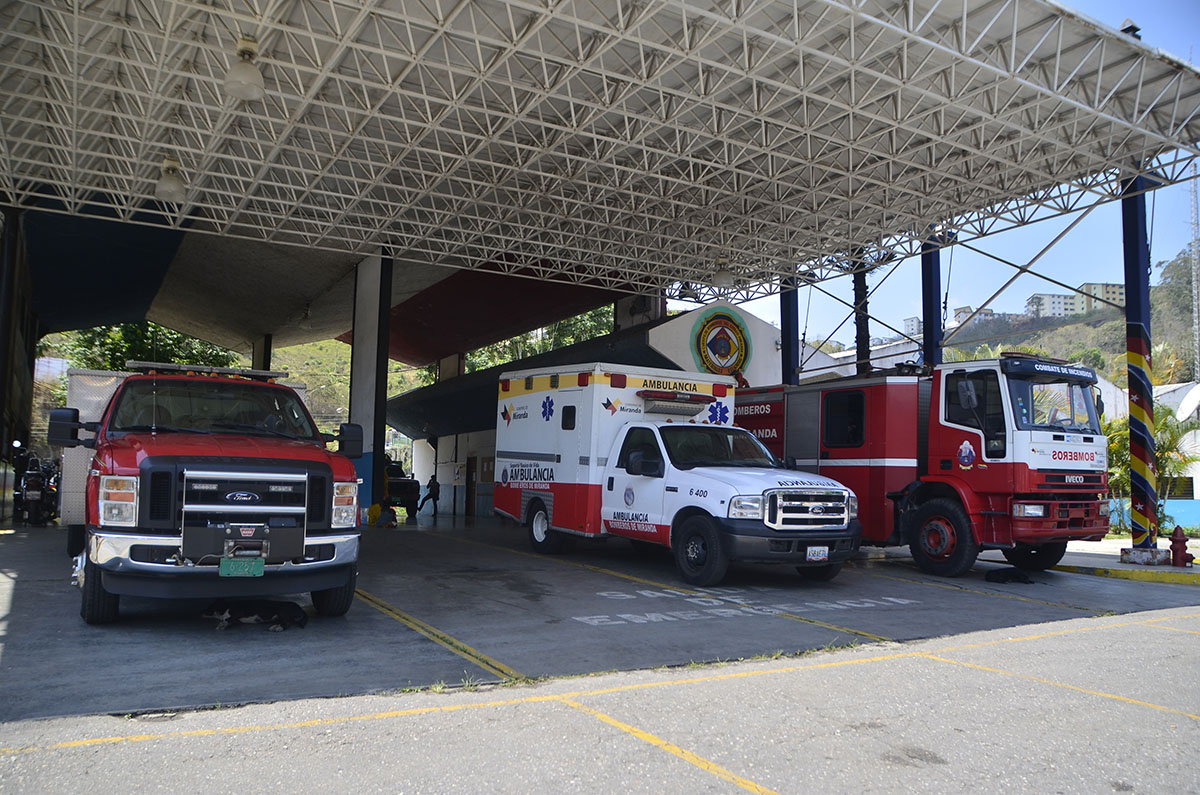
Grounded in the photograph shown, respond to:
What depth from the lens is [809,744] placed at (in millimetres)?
4777

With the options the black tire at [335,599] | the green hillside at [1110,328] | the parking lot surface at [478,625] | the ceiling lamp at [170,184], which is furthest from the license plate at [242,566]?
the green hillside at [1110,328]

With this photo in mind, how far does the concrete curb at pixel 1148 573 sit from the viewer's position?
1288 cm

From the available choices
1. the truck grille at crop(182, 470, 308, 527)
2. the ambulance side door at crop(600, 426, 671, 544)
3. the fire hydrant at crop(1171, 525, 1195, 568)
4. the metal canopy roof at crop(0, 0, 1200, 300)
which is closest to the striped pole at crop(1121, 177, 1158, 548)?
the fire hydrant at crop(1171, 525, 1195, 568)

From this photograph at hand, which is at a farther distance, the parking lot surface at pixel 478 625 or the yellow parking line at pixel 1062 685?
the parking lot surface at pixel 478 625

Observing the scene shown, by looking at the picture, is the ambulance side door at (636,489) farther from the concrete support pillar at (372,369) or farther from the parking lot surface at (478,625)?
the concrete support pillar at (372,369)

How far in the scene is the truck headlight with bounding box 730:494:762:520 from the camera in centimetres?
Result: 1020

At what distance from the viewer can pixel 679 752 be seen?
4578 mm

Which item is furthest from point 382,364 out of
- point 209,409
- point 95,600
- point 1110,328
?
point 1110,328

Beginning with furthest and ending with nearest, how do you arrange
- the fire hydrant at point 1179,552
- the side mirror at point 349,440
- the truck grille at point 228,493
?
1. the fire hydrant at point 1179,552
2. the side mirror at point 349,440
3. the truck grille at point 228,493

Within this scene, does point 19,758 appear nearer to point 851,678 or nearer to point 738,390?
point 851,678

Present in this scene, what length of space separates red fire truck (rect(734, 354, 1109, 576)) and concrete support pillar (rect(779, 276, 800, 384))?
330 inches

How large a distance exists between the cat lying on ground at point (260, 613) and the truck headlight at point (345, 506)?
0.92m

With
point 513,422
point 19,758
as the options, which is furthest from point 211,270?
point 19,758

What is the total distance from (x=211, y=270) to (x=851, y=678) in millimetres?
26369
